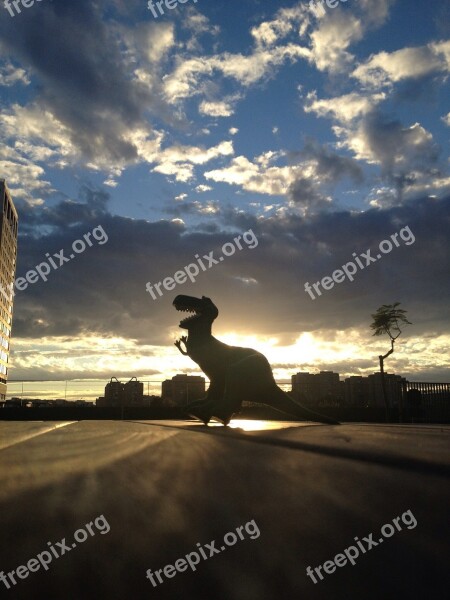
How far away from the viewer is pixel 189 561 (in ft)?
1.96

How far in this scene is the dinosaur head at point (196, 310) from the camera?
8500 millimetres

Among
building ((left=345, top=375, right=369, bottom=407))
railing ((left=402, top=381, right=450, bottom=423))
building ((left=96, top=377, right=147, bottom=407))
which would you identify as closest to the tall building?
building ((left=96, top=377, right=147, bottom=407))

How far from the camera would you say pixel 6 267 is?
11538 cm

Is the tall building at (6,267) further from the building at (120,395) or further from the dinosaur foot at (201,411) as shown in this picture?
the dinosaur foot at (201,411)

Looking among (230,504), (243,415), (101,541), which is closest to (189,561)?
(101,541)

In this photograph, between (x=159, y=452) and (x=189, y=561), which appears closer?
(x=189, y=561)

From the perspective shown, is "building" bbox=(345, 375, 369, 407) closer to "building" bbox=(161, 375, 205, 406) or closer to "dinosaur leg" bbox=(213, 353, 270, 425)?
"building" bbox=(161, 375, 205, 406)

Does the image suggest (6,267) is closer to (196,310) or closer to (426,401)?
(426,401)

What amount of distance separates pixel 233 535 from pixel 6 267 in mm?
124647

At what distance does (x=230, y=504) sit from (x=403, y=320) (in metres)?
27.7

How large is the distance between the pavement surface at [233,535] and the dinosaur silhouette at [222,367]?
7.04 metres

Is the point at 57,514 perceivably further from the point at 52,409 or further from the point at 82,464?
the point at 52,409

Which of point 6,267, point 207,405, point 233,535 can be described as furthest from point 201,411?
point 6,267

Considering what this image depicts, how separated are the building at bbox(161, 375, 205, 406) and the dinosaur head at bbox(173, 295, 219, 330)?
18.1 m
